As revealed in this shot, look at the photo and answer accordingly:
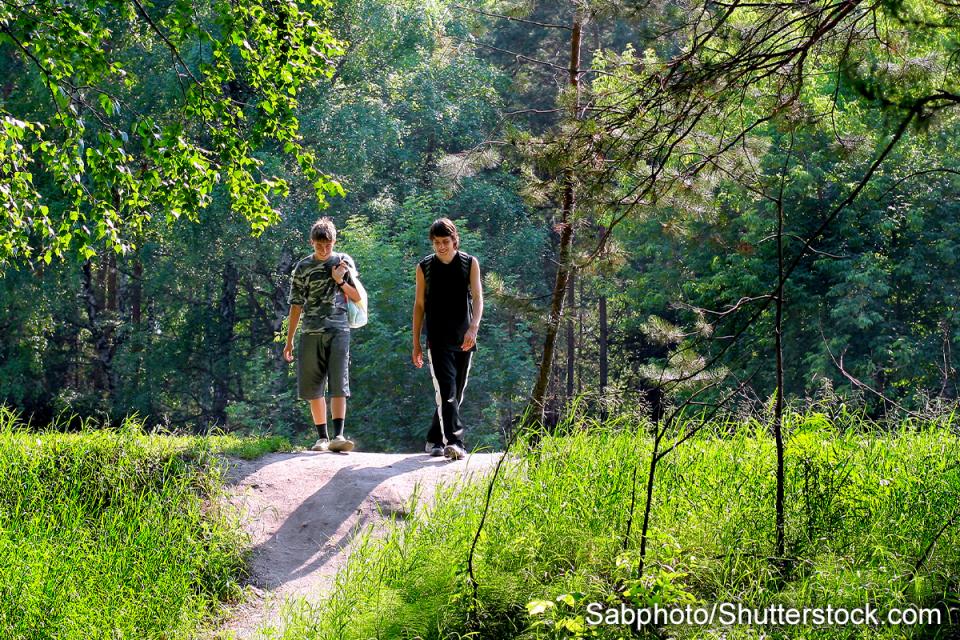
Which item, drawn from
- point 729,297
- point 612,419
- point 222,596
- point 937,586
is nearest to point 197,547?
point 222,596

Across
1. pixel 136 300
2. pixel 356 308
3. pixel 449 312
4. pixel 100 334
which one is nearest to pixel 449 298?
pixel 449 312

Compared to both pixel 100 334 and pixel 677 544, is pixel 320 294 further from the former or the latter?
pixel 100 334

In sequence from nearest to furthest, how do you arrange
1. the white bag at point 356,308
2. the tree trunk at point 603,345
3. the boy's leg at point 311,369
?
the white bag at point 356,308 < the boy's leg at point 311,369 < the tree trunk at point 603,345

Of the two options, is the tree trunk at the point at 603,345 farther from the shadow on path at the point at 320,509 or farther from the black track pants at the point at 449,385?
the shadow on path at the point at 320,509

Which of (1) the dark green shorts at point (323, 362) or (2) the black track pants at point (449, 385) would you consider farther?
(1) the dark green shorts at point (323, 362)

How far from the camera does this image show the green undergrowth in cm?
429

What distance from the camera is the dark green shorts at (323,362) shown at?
25.2ft

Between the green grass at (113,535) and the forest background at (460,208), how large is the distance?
157 centimetres

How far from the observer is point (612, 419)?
642 centimetres

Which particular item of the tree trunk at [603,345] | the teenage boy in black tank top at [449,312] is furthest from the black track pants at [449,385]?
the tree trunk at [603,345]

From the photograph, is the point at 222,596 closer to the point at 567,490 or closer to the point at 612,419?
the point at 567,490

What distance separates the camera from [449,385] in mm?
7344

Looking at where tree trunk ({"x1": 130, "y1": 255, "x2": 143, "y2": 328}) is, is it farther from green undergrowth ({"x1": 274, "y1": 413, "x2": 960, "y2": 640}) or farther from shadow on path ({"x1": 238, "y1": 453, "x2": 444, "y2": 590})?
green undergrowth ({"x1": 274, "y1": 413, "x2": 960, "y2": 640})

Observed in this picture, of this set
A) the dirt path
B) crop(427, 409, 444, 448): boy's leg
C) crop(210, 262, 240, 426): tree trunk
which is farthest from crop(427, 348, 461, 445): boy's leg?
crop(210, 262, 240, 426): tree trunk
